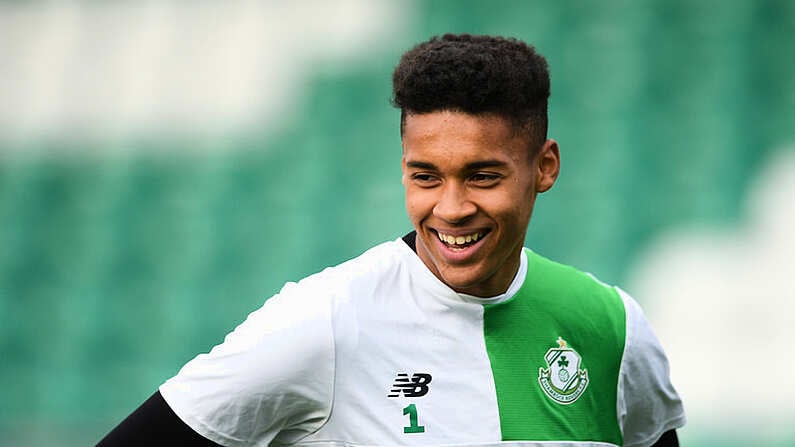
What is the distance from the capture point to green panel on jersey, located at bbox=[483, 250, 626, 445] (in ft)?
8.32

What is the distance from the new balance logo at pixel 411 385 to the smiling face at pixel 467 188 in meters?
0.22

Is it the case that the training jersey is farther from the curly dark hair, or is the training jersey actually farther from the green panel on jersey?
the curly dark hair

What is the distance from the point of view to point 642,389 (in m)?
2.77

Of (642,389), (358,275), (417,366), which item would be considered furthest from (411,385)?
(642,389)

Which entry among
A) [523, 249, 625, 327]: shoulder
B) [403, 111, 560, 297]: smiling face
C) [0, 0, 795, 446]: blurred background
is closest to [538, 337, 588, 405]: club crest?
[523, 249, 625, 327]: shoulder

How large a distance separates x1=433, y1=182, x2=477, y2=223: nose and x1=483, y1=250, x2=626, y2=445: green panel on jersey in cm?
33

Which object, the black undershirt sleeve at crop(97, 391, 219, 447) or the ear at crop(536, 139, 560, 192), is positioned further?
the ear at crop(536, 139, 560, 192)

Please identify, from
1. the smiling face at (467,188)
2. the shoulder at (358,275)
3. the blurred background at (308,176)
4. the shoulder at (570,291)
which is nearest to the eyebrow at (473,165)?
the smiling face at (467,188)

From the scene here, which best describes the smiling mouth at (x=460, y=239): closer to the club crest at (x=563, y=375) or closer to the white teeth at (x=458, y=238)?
the white teeth at (x=458, y=238)

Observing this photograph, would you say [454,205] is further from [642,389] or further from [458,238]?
[642,389]

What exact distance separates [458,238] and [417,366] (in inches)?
11.9

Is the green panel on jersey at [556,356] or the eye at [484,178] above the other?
the eye at [484,178]

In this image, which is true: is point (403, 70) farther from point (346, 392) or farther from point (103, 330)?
point (103, 330)

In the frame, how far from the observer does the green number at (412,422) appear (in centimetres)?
242
